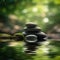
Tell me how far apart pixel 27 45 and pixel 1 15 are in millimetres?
336

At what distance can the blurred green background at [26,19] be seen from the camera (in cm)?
186

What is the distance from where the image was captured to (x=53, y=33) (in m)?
1.90

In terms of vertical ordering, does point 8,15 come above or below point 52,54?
above

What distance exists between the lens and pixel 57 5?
6.26 feet

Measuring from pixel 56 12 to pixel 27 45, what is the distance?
36cm

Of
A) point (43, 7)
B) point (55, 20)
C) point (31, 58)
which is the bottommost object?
point (31, 58)


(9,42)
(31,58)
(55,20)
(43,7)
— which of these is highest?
(43,7)

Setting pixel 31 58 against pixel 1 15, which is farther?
pixel 1 15

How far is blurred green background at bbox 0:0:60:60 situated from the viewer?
1.86 m

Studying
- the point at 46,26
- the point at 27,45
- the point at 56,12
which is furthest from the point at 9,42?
the point at 56,12

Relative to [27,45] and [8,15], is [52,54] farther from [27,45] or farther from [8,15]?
[8,15]

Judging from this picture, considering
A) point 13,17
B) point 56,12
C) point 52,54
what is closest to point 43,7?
point 56,12

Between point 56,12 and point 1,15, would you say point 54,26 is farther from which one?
point 1,15

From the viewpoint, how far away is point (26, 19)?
6.31 feet
